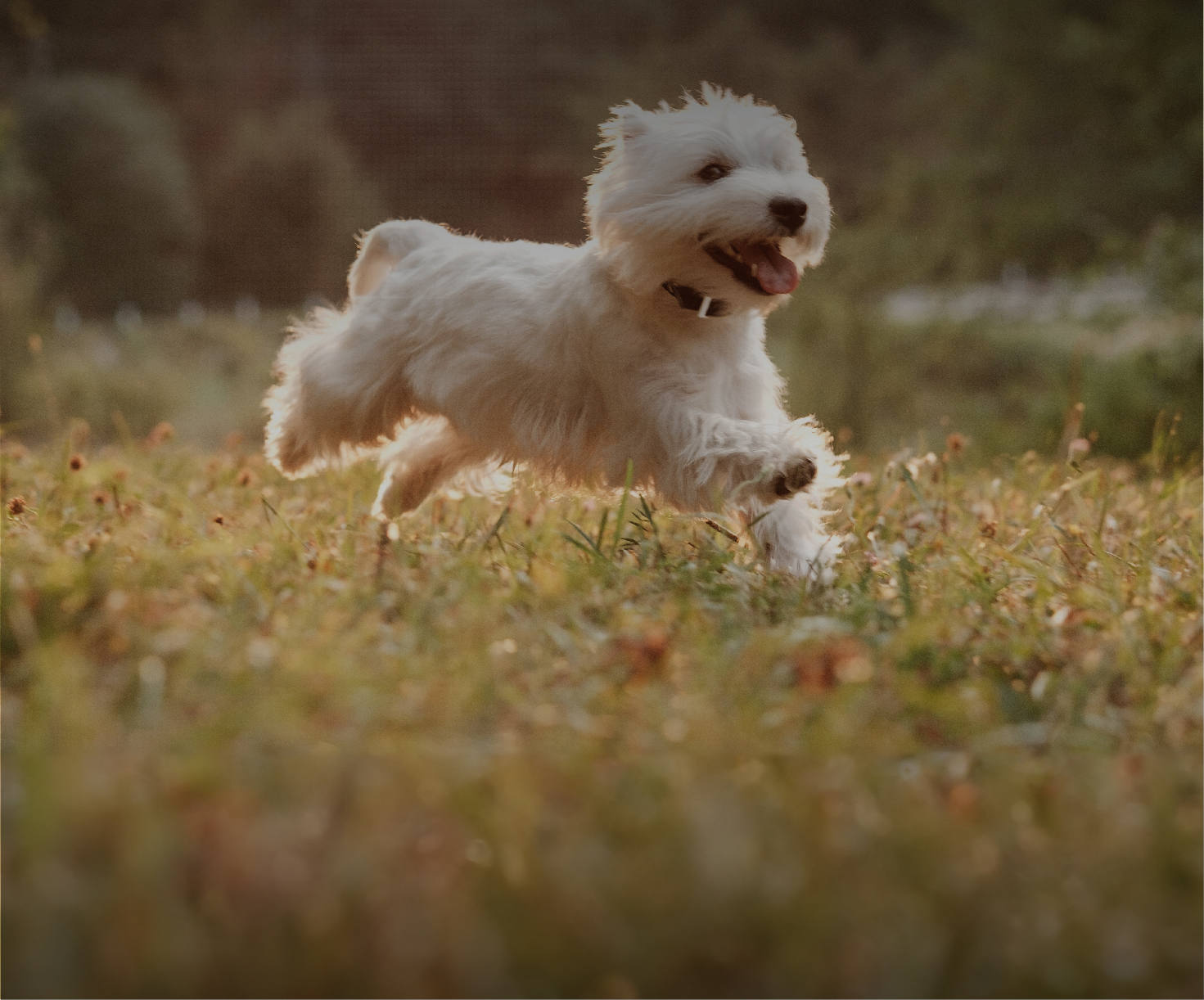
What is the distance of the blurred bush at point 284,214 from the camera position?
Result: 2722 cm

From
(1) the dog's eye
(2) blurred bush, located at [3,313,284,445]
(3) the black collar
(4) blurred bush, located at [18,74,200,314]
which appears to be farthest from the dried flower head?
(4) blurred bush, located at [18,74,200,314]

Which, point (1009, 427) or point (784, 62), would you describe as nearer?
point (1009, 427)

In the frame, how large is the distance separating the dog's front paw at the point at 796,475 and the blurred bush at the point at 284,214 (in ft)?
82.9

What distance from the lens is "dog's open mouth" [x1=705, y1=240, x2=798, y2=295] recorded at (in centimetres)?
357

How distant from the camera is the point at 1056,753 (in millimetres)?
2104

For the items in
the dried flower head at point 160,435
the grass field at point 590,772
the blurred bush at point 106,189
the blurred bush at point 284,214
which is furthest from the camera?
the blurred bush at point 284,214

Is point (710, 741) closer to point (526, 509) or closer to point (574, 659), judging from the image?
point (574, 659)

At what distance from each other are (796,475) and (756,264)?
69 centimetres

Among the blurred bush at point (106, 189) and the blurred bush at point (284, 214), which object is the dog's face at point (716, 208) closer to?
the blurred bush at point (106, 189)

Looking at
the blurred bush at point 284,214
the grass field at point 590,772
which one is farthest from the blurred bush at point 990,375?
the blurred bush at point 284,214

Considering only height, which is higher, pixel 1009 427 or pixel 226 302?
pixel 226 302

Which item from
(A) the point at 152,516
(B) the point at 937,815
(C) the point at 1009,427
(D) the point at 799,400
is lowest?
(B) the point at 937,815

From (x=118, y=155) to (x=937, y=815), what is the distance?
27487 mm

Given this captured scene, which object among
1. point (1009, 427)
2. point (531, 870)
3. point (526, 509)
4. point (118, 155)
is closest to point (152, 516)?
point (526, 509)
